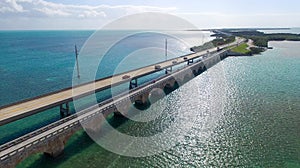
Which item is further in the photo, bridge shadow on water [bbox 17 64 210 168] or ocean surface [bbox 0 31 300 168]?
ocean surface [bbox 0 31 300 168]

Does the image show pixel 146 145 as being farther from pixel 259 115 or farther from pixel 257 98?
pixel 257 98

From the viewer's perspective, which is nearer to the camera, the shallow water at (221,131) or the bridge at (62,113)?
the bridge at (62,113)

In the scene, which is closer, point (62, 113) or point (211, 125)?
point (62, 113)

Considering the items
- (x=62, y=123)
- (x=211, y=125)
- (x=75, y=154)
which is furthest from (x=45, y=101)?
(x=211, y=125)

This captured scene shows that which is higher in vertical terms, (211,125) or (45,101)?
(45,101)

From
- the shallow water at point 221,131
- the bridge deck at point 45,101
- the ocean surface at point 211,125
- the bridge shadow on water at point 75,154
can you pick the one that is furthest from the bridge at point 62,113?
the shallow water at point 221,131

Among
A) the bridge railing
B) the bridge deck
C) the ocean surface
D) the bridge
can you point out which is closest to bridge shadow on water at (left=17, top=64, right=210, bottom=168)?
the ocean surface

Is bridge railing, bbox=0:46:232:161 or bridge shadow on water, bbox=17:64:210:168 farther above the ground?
bridge railing, bbox=0:46:232:161

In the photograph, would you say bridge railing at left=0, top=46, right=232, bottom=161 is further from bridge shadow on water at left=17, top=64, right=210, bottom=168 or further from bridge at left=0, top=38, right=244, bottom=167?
bridge shadow on water at left=17, top=64, right=210, bottom=168

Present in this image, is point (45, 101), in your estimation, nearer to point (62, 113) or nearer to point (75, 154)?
point (62, 113)

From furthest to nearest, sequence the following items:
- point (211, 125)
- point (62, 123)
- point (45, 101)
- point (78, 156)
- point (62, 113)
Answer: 1. point (211, 125)
2. point (62, 113)
3. point (45, 101)
4. point (62, 123)
5. point (78, 156)

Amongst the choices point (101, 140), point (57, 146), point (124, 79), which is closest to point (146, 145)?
point (101, 140)

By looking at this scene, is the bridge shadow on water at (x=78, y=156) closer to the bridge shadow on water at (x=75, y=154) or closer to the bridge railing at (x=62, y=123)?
the bridge shadow on water at (x=75, y=154)
